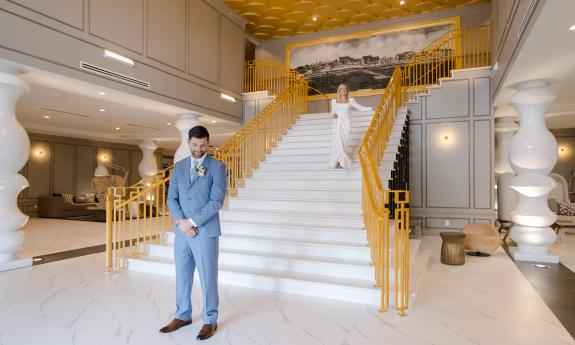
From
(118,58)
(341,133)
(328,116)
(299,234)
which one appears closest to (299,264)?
(299,234)

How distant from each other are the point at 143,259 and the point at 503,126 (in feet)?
30.6

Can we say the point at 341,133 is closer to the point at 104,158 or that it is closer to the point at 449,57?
the point at 449,57

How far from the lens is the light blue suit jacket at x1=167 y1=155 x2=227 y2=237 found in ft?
9.64

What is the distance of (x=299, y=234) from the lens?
195 inches

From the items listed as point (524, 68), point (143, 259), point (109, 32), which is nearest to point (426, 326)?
point (143, 259)

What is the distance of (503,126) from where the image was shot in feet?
31.3

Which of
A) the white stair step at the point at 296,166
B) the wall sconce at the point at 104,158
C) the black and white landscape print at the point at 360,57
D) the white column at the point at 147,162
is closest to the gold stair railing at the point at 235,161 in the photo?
the white stair step at the point at 296,166

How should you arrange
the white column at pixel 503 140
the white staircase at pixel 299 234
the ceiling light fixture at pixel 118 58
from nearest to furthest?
the white staircase at pixel 299 234, the ceiling light fixture at pixel 118 58, the white column at pixel 503 140

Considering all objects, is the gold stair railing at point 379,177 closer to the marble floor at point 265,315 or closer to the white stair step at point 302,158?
the marble floor at point 265,315

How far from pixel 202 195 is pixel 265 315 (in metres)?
1.36

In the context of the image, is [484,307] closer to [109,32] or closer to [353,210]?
[353,210]

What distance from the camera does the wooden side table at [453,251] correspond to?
5621 mm

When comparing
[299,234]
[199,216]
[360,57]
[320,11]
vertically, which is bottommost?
[299,234]

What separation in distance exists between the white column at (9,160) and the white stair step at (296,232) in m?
3.13
